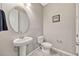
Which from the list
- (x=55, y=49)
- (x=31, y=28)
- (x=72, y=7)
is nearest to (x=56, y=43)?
(x=55, y=49)

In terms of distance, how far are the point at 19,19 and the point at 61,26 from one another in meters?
0.64

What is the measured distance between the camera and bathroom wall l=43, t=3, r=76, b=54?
1.20 metres

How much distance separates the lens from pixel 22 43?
1245mm

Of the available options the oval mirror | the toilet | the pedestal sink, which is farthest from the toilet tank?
the oval mirror

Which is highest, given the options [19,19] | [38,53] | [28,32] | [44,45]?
[19,19]

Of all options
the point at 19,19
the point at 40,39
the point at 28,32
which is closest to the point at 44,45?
the point at 40,39

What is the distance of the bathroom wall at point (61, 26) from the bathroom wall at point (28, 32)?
92 mm

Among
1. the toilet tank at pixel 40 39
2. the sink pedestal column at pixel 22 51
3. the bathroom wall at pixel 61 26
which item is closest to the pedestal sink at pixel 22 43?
the sink pedestal column at pixel 22 51

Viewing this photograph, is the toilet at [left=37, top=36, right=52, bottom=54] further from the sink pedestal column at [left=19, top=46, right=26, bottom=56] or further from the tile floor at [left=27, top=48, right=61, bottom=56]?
the sink pedestal column at [left=19, top=46, right=26, bottom=56]

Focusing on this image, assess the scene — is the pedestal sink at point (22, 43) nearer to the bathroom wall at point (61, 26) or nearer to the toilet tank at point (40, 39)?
the toilet tank at point (40, 39)

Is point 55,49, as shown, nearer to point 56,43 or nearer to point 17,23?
point 56,43

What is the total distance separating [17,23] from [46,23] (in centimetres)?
44

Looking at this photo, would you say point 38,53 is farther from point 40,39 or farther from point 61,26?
point 61,26

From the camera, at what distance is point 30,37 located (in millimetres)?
1275
